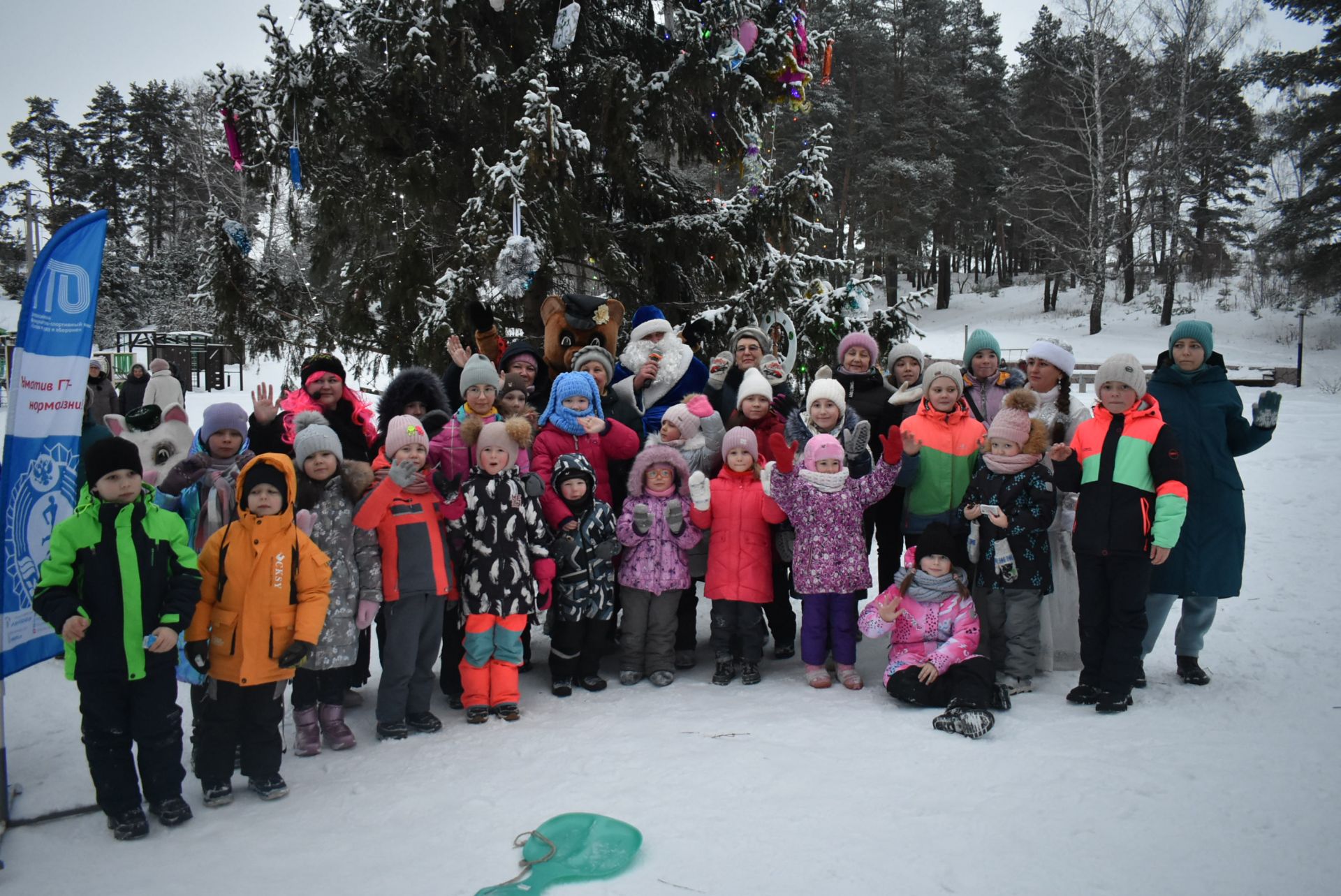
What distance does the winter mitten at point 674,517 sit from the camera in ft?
16.8

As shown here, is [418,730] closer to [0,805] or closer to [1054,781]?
[0,805]

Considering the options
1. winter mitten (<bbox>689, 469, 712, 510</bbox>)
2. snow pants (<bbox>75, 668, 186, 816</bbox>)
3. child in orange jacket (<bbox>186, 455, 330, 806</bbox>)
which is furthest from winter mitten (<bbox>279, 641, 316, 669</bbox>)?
winter mitten (<bbox>689, 469, 712, 510</bbox>)

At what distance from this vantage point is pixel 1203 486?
477 centimetres

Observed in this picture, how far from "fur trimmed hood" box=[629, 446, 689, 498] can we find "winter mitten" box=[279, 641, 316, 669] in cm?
216

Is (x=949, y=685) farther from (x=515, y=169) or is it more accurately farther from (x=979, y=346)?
(x=515, y=169)

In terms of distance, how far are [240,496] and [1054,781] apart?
3.84 metres

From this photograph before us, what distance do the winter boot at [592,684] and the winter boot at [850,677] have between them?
57.3 inches

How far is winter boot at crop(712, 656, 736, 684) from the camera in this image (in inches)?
203

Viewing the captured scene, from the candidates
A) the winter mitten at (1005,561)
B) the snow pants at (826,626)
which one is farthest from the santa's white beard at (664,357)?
the winter mitten at (1005,561)

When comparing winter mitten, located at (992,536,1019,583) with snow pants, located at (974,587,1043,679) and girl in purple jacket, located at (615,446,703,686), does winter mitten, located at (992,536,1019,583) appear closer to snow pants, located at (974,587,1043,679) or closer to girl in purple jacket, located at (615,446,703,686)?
snow pants, located at (974,587,1043,679)

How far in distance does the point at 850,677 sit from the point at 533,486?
222 cm

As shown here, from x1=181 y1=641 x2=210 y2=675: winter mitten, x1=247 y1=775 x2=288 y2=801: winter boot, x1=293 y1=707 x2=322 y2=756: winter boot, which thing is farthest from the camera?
x1=293 y1=707 x2=322 y2=756: winter boot

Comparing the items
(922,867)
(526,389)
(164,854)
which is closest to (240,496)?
(164,854)

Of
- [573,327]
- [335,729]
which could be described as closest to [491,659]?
[335,729]
